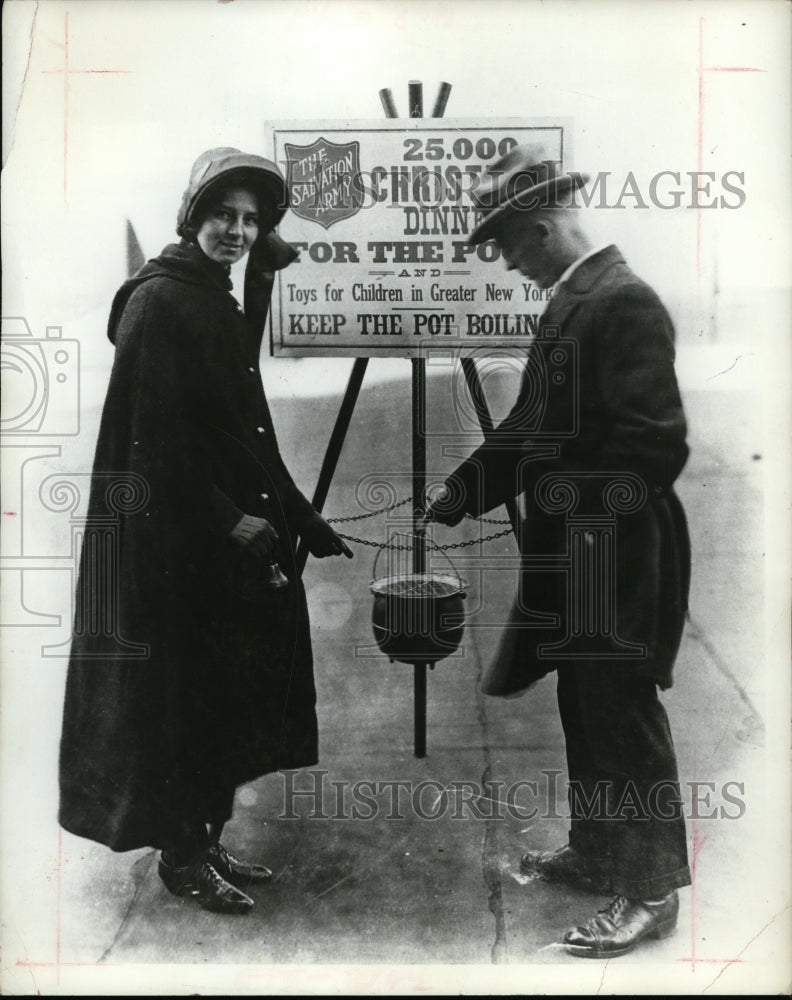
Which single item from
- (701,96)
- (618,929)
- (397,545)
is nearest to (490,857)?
(618,929)

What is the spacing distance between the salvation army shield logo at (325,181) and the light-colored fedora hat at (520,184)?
45 centimetres

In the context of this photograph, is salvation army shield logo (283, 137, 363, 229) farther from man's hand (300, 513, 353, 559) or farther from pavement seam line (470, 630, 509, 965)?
pavement seam line (470, 630, 509, 965)

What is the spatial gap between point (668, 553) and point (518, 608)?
579 mm

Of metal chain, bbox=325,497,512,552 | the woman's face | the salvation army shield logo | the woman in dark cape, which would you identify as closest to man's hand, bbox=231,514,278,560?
the woman in dark cape

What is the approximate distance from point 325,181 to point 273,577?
1439 mm

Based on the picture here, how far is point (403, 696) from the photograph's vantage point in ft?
13.1

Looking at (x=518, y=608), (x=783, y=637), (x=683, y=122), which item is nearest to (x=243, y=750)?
(x=518, y=608)

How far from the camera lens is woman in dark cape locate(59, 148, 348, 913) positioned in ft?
12.7

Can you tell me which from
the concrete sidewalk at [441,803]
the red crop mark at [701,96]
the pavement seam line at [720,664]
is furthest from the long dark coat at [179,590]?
the red crop mark at [701,96]

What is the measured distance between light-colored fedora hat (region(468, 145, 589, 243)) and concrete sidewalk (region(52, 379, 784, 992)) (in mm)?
656

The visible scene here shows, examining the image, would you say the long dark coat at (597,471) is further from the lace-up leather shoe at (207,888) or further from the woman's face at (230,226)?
the lace-up leather shoe at (207,888)

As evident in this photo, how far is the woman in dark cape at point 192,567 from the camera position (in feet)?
12.7

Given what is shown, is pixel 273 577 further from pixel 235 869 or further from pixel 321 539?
pixel 235 869

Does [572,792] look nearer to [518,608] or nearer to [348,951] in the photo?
[518,608]
